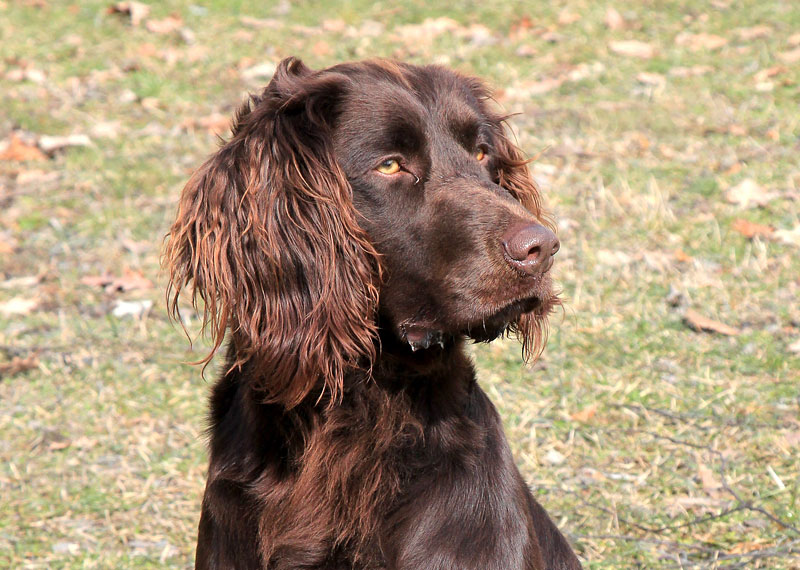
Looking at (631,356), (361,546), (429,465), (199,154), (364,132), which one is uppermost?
(364,132)

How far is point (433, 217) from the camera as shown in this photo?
2920 mm

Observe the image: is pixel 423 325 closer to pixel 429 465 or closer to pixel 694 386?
pixel 429 465

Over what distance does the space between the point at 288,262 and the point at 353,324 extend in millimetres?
259

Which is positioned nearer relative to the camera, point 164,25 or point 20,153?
point 20,153

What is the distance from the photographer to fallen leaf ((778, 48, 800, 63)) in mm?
8875

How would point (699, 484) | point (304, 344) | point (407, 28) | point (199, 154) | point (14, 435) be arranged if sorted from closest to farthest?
1. point (304, 344)
2. point (699, 484)
3. point (14, 435)
4. point (199, 154)
5. point (407, 28)

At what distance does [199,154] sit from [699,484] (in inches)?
184

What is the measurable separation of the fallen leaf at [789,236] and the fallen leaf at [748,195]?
1.24ft

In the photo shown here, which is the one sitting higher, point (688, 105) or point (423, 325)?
point (423, 325)

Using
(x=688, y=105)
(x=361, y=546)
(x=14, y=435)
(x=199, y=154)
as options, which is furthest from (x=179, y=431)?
(x=688, y=105)

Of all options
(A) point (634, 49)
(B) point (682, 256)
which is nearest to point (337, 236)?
(B) point (682, 256)

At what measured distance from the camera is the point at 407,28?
968 cm

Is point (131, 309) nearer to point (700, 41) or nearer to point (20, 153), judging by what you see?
point (20, 153)

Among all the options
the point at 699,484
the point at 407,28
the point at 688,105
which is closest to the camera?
the point at 699,484
